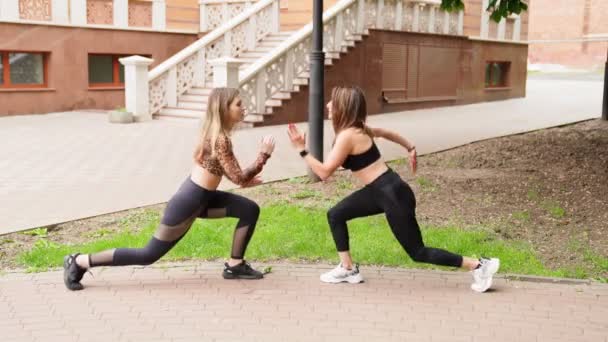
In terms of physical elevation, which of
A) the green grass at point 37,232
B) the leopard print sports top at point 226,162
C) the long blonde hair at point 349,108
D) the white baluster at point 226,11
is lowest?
the green grass at point 37,232

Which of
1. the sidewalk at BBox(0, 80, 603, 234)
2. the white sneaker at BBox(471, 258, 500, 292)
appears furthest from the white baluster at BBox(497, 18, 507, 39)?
the white sneaker at BBox(471, 258, 500, 292)

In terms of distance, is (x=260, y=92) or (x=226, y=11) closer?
(x=260, y=92)

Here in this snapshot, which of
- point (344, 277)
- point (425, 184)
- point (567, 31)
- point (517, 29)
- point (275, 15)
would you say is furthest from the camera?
point (567, 31)

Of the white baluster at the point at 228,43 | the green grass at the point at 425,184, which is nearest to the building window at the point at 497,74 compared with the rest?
the white baluster at the point at 228,43

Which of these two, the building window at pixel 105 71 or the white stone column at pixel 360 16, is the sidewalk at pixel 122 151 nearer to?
the building window at pixel 105 71

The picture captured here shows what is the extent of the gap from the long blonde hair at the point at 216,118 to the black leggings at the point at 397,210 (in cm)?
105

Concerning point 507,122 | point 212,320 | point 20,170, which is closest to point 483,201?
point 212,320

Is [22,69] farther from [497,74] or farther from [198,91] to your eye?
[497,74]

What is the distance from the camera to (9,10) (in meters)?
19.3

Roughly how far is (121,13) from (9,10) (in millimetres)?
3343

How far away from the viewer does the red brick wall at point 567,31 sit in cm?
5235

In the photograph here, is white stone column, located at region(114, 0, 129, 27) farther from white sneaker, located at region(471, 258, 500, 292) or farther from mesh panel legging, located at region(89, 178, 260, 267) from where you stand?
white sneaker, located at region(471, 258, 500, 292)

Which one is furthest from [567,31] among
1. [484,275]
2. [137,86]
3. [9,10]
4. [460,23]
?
[484,275]

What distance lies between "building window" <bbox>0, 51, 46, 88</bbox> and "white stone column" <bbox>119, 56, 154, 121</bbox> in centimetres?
315
